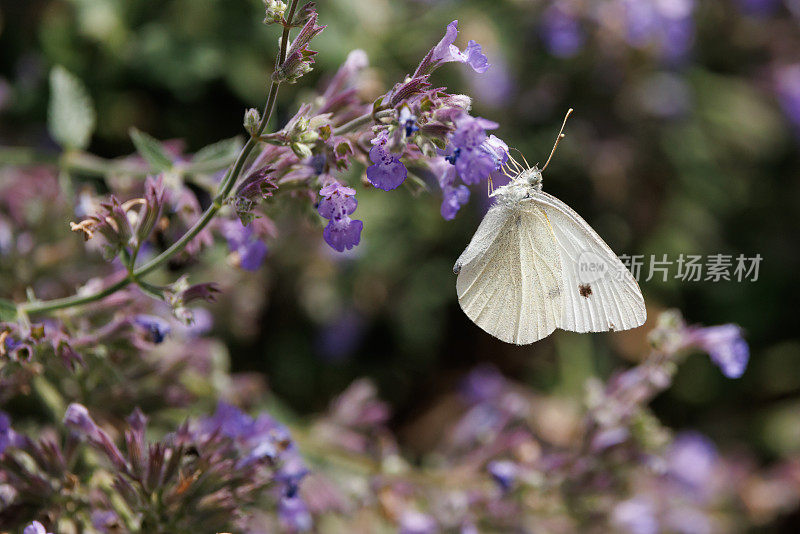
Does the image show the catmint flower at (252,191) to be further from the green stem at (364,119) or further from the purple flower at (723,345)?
the purple flower at (723,345)

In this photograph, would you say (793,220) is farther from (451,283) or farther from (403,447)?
(403,447)

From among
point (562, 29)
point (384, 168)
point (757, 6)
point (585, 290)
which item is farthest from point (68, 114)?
point (757, 6)

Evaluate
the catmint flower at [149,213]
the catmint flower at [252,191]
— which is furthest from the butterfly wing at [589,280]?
the catmint flower at [149,213]

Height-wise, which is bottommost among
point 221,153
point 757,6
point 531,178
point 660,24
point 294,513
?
point 294,513

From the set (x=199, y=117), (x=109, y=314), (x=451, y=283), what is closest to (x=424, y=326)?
(x=451, y=283)

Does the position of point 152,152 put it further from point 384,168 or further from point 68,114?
point 384,168

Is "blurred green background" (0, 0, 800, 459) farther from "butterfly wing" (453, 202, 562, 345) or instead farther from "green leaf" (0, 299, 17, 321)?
"green leaf" (0, 299, 17, 321)

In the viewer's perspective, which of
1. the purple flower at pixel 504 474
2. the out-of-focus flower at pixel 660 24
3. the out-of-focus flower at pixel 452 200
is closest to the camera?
the out-of-focus flower at pixel 452 200

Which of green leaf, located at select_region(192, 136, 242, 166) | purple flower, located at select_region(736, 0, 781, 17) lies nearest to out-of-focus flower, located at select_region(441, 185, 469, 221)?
green leaf, located at select_region(192, 136, 242, 166)
